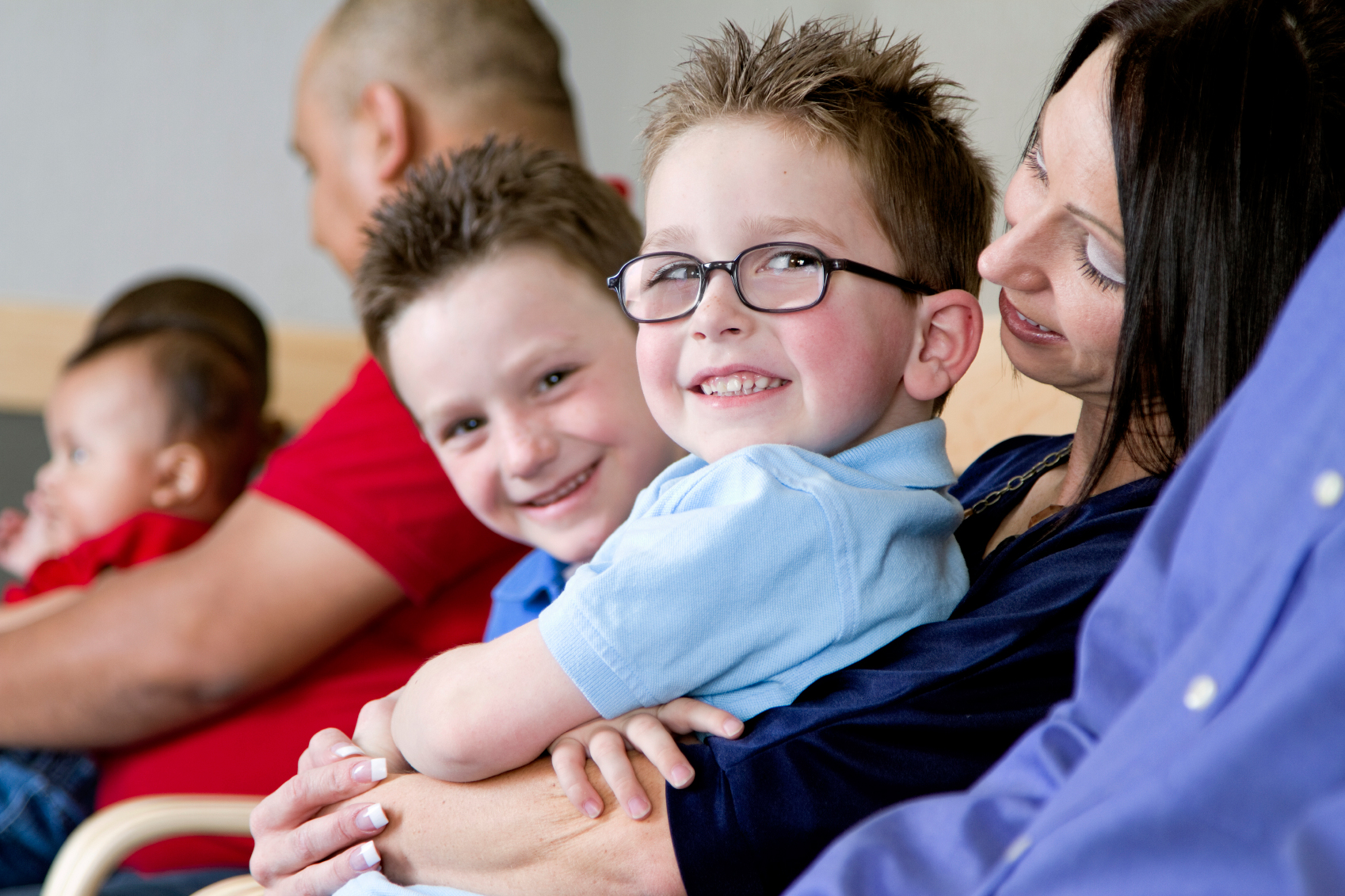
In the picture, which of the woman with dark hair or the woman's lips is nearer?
the woman with dark hair

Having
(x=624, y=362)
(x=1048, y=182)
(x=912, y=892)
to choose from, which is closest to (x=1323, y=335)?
(x=912, y=892)

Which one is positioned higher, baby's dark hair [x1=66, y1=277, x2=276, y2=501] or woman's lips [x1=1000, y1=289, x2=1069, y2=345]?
baby's dark hair [x1=66, y1=277, x2=276, y2=501]

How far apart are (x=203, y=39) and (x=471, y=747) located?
2.71 m

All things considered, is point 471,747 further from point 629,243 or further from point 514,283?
point 629,243

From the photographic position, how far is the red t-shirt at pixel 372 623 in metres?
1.47

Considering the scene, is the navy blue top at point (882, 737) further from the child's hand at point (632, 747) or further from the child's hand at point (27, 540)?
the child's hand at point (27, 540)

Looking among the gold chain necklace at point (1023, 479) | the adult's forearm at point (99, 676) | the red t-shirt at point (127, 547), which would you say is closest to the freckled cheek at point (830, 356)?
the gold chain necklace at point (1023, 479)

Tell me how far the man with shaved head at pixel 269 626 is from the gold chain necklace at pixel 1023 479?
0.67 metres

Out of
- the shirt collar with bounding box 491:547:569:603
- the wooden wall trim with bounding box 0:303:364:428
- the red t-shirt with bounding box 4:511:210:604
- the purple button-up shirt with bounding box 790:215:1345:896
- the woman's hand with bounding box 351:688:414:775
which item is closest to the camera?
the purple button-up shirt with bounding box 790:215:1345:896

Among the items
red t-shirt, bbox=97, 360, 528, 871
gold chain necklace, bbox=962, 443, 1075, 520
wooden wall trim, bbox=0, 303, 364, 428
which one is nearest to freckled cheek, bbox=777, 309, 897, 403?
gold chain necklace, bbox=962, 443, 1075, 520

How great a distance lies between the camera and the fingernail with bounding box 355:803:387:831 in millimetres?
901

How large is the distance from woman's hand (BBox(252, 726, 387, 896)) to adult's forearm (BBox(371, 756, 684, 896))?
2 cm

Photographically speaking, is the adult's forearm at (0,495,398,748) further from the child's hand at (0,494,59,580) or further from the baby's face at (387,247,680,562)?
the child's hand at (0,494,59,580)

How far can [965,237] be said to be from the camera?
1005 millimetres
